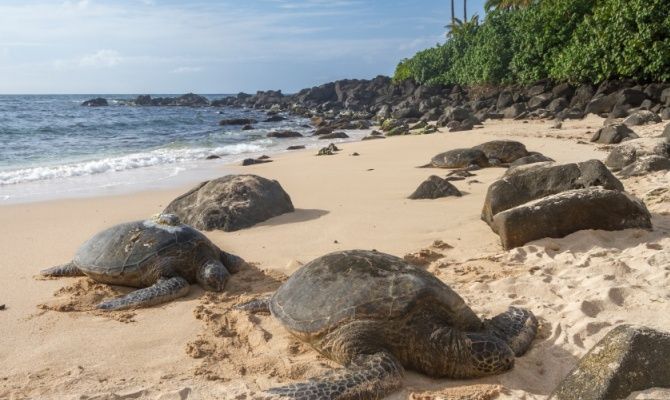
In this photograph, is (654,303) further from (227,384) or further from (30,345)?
(30,345)

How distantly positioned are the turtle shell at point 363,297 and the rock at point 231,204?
377 centimetres

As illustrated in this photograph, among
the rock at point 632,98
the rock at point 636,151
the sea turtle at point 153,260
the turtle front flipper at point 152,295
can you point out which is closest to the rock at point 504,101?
the rock at point 632,98

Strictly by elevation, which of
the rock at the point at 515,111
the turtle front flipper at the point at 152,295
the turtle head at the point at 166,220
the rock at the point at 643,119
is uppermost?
the rock at the point at 515,111

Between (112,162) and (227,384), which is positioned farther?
(112,162)

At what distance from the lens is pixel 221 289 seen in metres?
5.43

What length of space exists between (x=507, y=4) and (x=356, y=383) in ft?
139

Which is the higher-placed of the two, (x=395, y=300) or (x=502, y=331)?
(x=395, y=300)

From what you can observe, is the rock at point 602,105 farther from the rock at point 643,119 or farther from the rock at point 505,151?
the rock at point 505,151

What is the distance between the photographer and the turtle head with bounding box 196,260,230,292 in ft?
17.7

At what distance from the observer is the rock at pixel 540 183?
266 inches

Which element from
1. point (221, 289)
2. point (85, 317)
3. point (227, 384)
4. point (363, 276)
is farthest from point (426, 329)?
point (85, 317)

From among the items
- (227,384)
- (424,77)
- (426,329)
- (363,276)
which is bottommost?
(227,384)

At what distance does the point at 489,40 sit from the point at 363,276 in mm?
30171

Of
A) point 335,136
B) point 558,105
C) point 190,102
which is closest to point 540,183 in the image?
point 558,105
